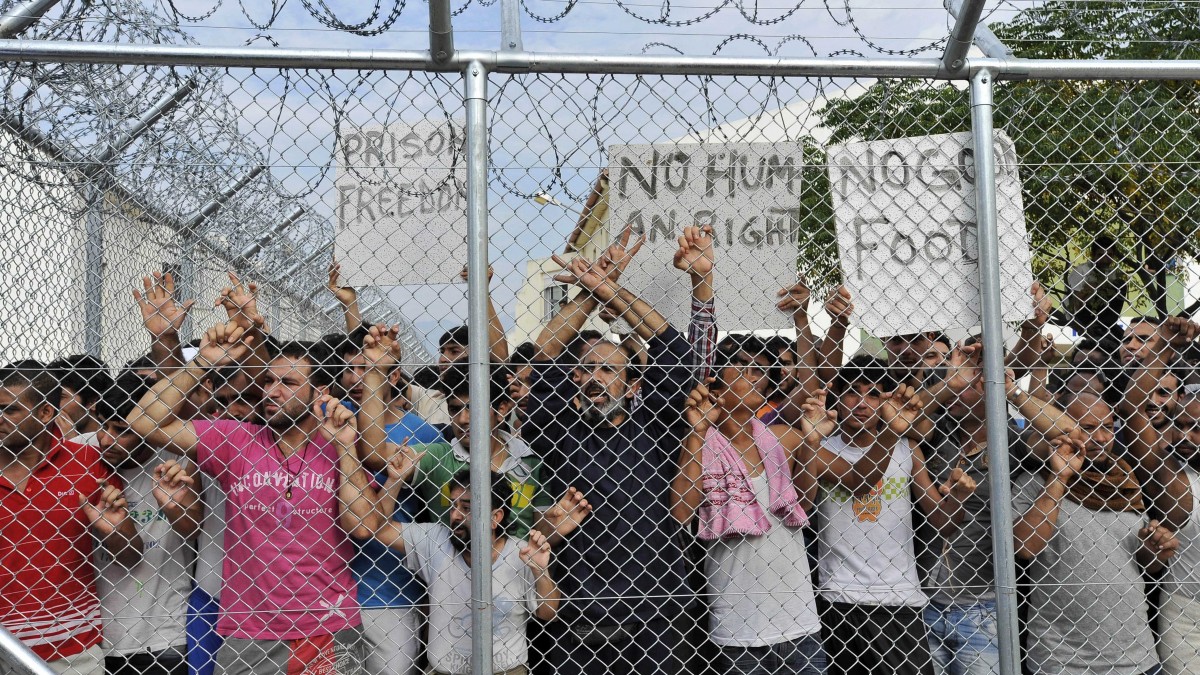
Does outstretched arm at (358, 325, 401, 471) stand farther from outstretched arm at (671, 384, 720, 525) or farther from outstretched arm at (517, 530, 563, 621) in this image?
outstretched arm at (671, 384, 720, 525)

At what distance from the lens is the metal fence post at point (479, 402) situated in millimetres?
2734

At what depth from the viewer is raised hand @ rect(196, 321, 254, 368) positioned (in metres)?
3.18

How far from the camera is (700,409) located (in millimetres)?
3270

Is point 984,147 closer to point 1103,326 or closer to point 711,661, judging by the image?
point 1103,326

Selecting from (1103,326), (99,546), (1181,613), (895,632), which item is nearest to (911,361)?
(1103,326)

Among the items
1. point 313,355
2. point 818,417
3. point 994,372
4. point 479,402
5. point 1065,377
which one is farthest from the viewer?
point 1065,377

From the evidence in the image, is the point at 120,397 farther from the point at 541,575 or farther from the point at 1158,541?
the point at 1158,541

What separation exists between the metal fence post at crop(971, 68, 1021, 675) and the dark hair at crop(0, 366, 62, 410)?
3132mm

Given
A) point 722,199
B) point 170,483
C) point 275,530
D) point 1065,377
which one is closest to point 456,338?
point 275,530

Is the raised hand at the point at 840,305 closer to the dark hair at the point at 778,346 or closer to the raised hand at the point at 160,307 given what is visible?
the dark hair at the point at 778,346

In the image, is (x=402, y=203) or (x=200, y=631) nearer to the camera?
(x=402, y=203)

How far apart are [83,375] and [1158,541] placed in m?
4.21

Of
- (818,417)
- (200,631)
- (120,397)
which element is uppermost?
(120,397)

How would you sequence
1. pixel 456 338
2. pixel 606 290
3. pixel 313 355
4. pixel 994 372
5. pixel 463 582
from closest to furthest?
1. pixel 994 372
2. pixel 606 290
3. pixel 463 582
4. pixel 313 355
5. pixel 456 338
